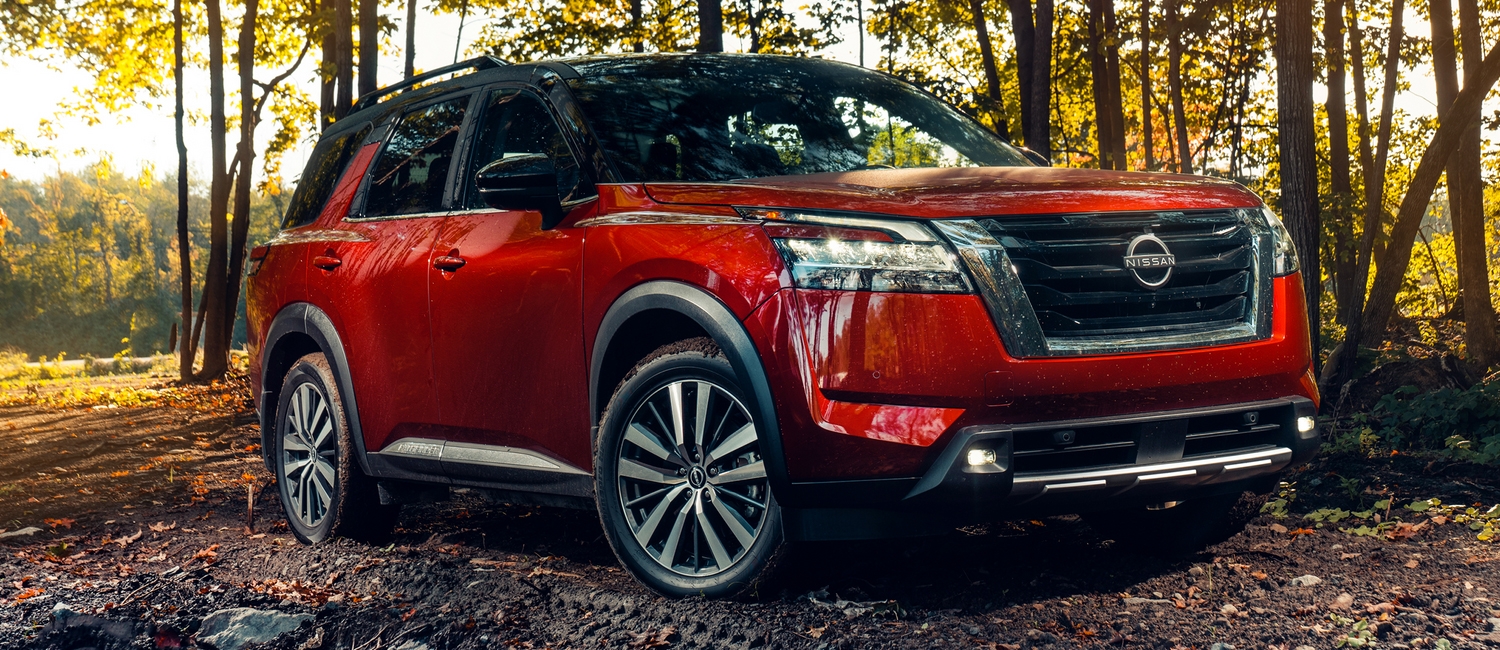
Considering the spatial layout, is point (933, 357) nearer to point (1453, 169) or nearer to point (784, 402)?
point (784, 402)

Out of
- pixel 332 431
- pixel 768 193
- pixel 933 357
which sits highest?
pixel 768 193

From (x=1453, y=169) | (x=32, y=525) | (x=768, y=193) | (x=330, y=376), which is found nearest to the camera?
(x=768, y=193)

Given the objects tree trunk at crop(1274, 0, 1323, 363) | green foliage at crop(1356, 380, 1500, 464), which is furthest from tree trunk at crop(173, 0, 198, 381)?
green foliage at crop(1356, 380, 1500, 464)

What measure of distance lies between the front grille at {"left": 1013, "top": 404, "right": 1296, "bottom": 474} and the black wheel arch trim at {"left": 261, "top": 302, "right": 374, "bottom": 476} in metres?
3.15

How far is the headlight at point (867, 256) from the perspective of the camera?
3475 millimetres

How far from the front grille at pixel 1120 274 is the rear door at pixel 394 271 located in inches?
99.1

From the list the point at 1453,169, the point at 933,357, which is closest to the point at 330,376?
the point at 933,357

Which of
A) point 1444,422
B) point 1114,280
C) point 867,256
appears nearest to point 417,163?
point 867,256

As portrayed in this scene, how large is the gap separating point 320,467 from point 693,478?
260cm

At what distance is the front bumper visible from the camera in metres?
3.49

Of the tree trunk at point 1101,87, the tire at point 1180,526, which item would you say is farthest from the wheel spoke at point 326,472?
the tree trunk at point 1101,87

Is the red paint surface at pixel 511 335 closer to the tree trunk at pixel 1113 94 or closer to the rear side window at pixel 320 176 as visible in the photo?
the rear side window at pixel 320 176

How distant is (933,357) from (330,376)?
3.31 meters

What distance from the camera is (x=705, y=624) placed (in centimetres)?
380
